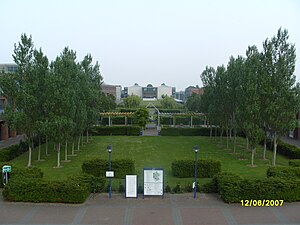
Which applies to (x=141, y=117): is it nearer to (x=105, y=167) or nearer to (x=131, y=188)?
(x=105, y=167)

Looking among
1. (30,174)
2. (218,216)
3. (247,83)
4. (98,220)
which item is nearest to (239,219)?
(218,216)

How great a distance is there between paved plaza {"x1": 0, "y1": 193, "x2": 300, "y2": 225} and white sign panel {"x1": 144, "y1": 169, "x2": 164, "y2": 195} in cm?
42

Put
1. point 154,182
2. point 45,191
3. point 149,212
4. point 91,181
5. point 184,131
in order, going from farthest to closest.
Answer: point 184,131 → point 91,181 → point 154,182 → point 45,191 → point 149,212

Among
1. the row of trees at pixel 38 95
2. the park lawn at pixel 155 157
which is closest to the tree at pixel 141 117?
the park lawn at pixel 155 157

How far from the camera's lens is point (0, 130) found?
44.1 meters

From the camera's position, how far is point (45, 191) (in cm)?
1596

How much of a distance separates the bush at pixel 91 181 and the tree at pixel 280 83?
14.7m

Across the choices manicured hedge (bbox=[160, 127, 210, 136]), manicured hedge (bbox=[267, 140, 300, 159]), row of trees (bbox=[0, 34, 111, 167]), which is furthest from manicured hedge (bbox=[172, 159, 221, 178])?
manicured hedge (bbox=[160, 127, 210, 136])

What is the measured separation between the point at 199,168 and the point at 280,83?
978 cm

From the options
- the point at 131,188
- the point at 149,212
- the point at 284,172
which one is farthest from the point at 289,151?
the point at 149,212

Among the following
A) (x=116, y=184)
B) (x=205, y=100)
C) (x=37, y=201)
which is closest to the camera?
(x=37, y=201)

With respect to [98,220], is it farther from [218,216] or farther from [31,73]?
[31,73]

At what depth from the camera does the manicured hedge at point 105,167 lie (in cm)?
2145

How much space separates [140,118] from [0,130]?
22249mm
